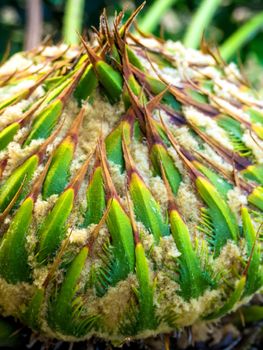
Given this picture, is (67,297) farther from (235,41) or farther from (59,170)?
(235,41)

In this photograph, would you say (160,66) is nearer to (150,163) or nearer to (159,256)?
(150,163)

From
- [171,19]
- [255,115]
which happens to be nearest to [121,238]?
[255,115]

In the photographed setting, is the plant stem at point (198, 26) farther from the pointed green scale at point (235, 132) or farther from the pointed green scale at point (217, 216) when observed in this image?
the pointed green scale at point (217, 216)

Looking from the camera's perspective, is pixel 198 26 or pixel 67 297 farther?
pixel 198 26

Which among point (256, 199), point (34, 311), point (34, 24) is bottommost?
point (34, 311)

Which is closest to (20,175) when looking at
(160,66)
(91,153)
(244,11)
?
(91,153)
